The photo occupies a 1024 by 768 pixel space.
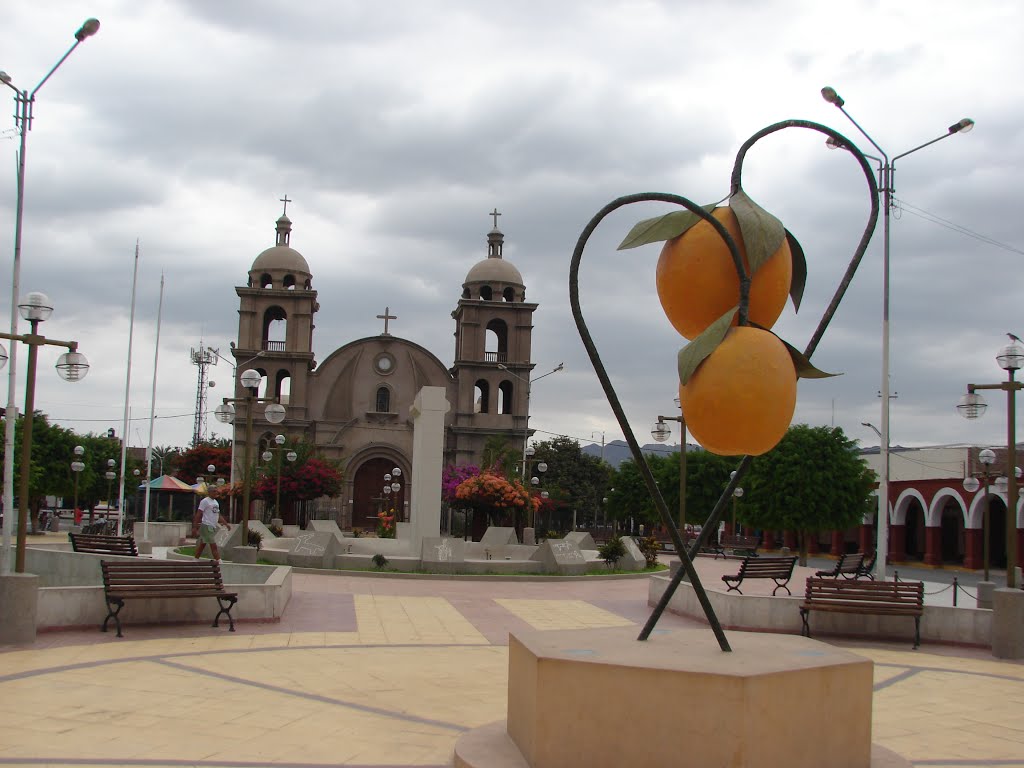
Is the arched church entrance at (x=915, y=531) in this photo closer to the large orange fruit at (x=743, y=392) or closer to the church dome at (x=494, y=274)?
the church dome at (x=494, y=274)

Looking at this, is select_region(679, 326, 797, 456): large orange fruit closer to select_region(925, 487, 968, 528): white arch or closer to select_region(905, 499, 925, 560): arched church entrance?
select_region(925, 487, 968, 528): white arch

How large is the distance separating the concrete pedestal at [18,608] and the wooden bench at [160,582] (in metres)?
0.92

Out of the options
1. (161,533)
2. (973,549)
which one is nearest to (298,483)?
(161,533)

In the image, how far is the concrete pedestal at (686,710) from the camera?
227 inches

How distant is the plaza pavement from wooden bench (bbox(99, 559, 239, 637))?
0.40 metres

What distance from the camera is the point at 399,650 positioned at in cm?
1113

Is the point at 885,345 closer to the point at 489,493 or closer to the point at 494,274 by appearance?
Answer: the point at 489,493

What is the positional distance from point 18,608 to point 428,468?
15.3m

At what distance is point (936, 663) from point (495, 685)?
546 centimetres

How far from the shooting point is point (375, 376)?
5881 centimetres

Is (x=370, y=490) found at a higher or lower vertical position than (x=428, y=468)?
lower

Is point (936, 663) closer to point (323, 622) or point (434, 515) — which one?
point (323, 622)

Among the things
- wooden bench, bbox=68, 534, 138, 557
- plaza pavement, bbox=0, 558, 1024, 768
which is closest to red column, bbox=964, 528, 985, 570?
plaza pavement, bbox=0, 558, 1024, 768

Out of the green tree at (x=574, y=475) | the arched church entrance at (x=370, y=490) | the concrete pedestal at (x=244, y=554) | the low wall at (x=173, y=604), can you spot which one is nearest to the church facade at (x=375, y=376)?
the arched church entrance at (x=370, y=490)
